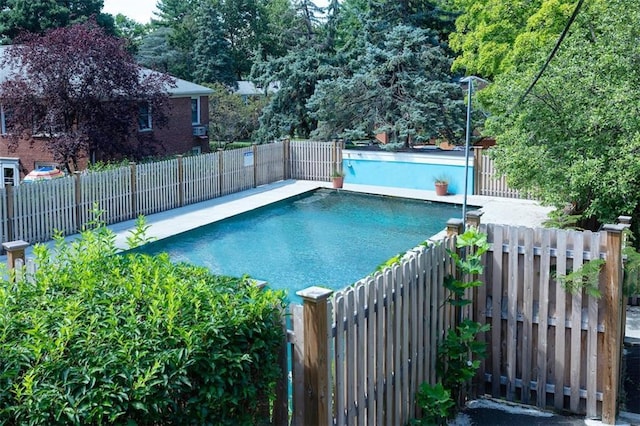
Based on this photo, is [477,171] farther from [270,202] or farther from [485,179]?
[270,202]

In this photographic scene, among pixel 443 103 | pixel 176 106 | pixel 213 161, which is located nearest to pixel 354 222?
pixel 213 161

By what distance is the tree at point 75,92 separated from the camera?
18.5m

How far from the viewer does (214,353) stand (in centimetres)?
354

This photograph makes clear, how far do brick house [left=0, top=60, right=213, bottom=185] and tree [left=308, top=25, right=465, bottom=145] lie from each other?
555cm

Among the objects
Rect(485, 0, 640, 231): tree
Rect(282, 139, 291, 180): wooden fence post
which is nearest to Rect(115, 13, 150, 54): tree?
Rect(282, 139, 291, 180): wooden fence post

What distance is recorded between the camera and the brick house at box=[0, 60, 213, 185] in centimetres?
2372

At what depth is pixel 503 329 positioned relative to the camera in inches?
243

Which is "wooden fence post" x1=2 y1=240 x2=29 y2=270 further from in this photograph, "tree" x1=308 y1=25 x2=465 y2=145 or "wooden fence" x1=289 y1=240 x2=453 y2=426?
"tree" x1=308 y1=25 x2=465 y2=145

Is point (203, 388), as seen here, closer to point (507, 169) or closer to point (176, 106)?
point (507, 169)

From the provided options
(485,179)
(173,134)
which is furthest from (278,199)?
(173,134)

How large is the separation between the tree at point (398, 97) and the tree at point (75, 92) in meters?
7.25

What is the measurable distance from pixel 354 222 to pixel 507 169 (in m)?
5.56

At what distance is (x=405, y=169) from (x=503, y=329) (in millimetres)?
16159

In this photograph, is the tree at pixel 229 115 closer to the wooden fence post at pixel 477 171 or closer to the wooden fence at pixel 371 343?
the wooden fence post at pixel 477 171
